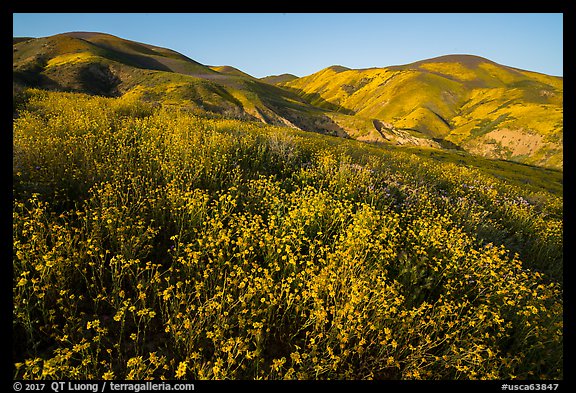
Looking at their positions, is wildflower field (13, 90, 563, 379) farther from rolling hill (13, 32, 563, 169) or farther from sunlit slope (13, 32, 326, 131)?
sunlit slope (13, 32, 326, 131)

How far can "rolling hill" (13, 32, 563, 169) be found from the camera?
51156mm

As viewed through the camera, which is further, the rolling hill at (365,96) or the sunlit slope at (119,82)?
the rolling hill at (365,96)

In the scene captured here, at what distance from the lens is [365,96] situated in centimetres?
15150

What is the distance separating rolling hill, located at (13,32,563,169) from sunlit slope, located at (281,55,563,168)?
0.36m

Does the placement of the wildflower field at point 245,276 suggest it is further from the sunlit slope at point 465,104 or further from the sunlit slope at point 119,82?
the sunlit slope at point 465,104

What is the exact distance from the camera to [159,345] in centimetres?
313

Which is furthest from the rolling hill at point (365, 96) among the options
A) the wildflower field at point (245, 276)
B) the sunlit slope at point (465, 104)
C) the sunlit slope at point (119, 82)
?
the wildflower field at point (245, 276)

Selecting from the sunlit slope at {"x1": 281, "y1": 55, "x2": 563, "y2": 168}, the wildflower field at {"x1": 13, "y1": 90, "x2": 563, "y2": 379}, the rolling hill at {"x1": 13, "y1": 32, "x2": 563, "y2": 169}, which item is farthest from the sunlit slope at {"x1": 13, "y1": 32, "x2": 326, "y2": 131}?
the wildflower field at {"x1": 13, "y1": 90, "x2": 563, "y2": 379}

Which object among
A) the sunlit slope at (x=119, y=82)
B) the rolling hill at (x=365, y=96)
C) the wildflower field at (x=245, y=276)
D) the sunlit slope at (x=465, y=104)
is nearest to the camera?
the wildflower field at (x=245, y=276)

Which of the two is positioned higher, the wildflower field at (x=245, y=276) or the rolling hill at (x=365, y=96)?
Result: the rolling hill at (x=365, y=96)

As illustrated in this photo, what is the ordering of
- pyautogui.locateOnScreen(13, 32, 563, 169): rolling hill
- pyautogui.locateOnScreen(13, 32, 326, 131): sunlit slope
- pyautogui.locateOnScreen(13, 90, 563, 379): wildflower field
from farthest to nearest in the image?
pyautogui.locateOnScreen(13, 32, 563, 169): rolling hill
pyautogui.locateOnScreen(13, 32, 326, 131): sunlit slope
pyautogui.locateOnScreen(13, 90, 563, 379): wildflower field

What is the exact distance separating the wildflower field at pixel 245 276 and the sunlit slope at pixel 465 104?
59.4 meters

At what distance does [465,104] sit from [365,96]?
4741 centimetres

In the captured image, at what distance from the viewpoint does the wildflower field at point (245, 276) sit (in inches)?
117
